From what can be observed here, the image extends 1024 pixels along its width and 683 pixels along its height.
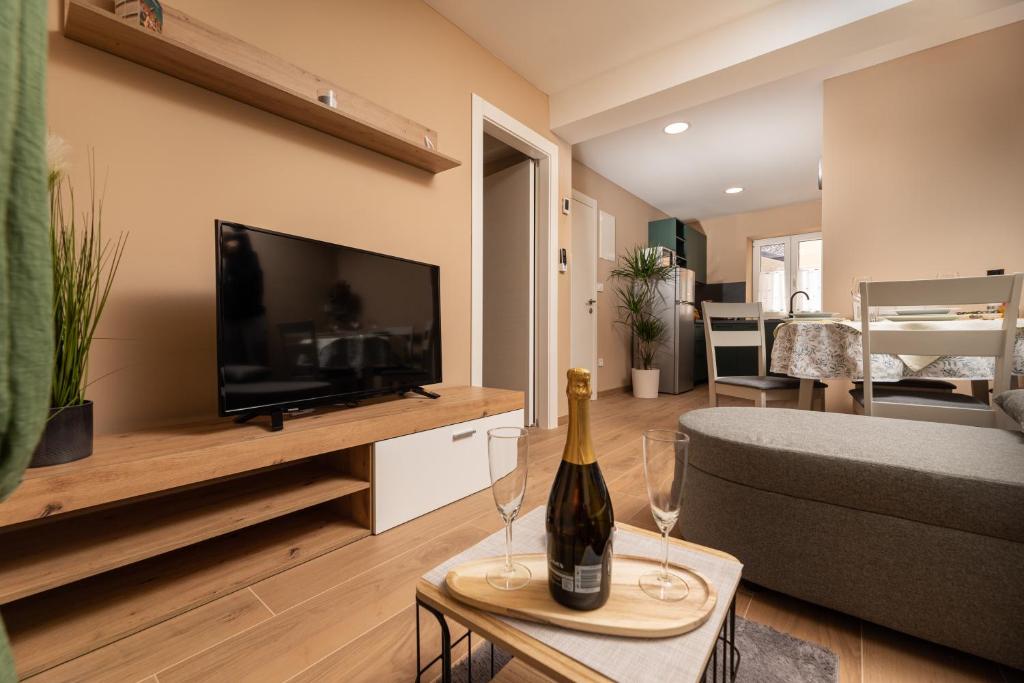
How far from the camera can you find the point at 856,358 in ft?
6.20

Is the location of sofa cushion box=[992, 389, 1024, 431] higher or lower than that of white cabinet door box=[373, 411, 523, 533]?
higher

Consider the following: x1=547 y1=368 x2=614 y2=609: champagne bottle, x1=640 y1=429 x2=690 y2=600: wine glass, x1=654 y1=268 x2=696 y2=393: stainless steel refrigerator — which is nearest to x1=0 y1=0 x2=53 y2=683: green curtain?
x1=547 y1=368 x2=614 y2=609: champagne bottle

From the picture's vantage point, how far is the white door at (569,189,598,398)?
4.48m

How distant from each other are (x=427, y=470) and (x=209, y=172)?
1.39 m

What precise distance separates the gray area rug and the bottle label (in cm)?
53

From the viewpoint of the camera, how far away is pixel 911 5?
224 centimetres

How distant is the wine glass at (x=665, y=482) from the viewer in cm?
72

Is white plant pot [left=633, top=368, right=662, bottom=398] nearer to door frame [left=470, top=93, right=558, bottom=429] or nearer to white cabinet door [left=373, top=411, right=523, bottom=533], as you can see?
door frame [left=470, top=93, right=558, bottom=429]

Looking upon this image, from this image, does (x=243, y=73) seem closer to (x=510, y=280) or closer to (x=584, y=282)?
(x=510, y=280)

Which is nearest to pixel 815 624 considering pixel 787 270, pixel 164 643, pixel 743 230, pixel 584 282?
pixel 164 643

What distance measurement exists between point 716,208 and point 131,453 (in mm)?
6660

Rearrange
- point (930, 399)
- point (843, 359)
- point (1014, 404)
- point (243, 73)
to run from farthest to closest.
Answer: point (843, 359)
point (930, 399)
point (243, 73)
point (1014, 404)

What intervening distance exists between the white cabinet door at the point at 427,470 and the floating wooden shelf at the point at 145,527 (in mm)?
106

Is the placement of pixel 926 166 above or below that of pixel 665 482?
above
